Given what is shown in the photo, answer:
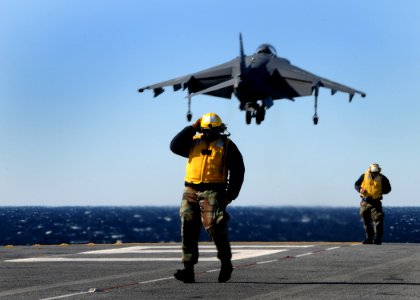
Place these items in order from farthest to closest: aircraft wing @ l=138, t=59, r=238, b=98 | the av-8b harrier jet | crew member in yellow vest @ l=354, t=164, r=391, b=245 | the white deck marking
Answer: aircraft wing @ l=138, t=59, r=238, b=98 → the av-8b harrier jet → crew member in yellow vest @ l=354, t=164, r=391, b=245 → the white deck marking

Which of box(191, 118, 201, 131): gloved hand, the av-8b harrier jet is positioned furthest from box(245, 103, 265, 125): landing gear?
box(191, 118, 201, 131): gloved hand

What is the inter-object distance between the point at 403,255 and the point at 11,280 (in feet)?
30.3

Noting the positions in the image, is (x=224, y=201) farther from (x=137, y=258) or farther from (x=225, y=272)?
(x=137, y=258)

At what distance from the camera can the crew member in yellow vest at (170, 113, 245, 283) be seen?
12250 millimetres

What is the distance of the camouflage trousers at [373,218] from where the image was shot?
79.5 feet

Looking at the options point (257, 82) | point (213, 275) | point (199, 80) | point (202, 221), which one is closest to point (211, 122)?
point (202, 221)

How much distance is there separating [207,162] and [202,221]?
0.91 m

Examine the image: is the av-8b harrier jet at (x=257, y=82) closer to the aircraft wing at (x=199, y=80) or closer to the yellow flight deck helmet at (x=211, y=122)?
the aircraft wing at (x=199, y=80)

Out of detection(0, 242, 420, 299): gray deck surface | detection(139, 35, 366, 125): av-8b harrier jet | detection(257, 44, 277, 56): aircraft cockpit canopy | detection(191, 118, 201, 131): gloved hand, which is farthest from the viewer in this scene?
detection(257, 44, 277, 56): aircraft cockpit canopy

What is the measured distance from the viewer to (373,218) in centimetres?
2441

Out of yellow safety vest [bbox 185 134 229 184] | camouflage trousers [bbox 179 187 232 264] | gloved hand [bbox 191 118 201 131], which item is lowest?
camouflage trousers [bbox 179 187 232 264]

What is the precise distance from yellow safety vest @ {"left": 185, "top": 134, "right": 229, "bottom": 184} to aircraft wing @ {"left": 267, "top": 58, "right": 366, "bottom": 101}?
92.2 feet

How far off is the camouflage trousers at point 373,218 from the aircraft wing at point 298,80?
16697 millimetres

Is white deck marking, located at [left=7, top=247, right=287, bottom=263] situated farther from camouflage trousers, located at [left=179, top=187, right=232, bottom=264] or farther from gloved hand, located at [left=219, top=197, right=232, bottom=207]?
gloved hand, located at [left=219, top=197, right=232, bottom=207]
